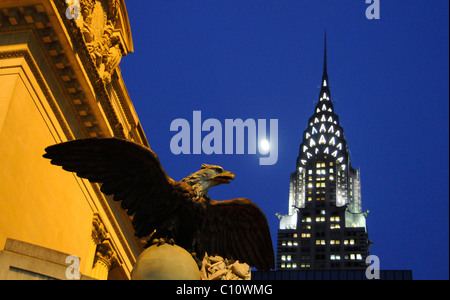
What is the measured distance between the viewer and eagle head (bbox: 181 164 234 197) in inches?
376

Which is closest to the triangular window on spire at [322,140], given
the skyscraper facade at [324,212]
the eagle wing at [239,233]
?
the skyscraper facade at [324,212]

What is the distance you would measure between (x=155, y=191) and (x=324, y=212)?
447 ft

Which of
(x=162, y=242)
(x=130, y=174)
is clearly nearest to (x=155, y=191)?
(x=130, y=174)

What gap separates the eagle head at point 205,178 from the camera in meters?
9.55

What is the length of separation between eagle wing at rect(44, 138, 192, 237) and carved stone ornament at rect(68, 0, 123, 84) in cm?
1572

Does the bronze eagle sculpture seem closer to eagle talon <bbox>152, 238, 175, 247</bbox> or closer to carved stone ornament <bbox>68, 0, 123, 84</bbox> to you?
eagle talon <bbox>152, 238, 175, 247</bbox>

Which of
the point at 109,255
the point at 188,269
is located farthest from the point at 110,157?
the point at 109,255

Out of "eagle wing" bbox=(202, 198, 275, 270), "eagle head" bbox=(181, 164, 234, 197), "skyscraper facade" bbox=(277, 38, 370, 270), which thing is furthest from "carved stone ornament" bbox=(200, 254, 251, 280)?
"skyscraper facade" bbox=(277, 38, 370, 270)

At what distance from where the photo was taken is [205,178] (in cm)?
975

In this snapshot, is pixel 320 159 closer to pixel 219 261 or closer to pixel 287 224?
pixel 287 224

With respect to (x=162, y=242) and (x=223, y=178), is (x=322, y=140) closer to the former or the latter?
(x=223, y=178)
